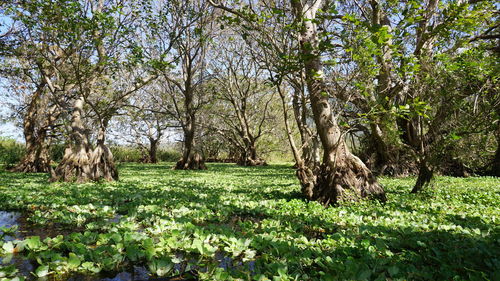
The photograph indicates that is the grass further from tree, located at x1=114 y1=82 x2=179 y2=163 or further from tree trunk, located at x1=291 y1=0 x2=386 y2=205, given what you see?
tree, located at x1=114 y1=82 x2=179 y2=163

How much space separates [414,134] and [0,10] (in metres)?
18.2

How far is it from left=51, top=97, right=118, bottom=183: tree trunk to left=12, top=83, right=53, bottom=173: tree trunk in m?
7.20

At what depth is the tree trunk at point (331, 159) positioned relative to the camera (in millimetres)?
6785

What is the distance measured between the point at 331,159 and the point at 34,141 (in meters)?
18.4

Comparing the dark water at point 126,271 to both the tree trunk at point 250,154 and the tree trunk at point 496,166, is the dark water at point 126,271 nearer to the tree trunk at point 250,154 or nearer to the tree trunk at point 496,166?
the tree trunk at point 496,166

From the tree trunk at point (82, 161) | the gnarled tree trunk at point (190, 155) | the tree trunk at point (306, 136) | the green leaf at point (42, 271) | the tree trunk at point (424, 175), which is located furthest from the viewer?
the gnarled tree trunk at point (190, 155)

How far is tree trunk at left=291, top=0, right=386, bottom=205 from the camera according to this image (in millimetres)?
6785

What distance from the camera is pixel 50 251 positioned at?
125 inches

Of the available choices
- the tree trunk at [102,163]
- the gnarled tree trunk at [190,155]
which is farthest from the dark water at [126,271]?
the gnarled tree trunk at [190,155]

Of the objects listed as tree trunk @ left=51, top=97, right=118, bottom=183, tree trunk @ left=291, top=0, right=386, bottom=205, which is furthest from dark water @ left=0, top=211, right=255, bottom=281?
tree trunk @ left=51, top=97, right=118, bottom=183

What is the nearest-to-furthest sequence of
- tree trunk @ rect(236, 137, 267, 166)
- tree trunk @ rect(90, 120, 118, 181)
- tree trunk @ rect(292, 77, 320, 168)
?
tree trunk @ rect(292, 77, 320, 168) → tree trunk @ rect(90, 120, 118, 181) → tree trunk @ rect(236, 137, 267, 166)

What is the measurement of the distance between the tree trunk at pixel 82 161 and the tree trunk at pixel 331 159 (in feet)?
29.4

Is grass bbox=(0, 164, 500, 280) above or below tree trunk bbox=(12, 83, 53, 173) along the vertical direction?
below

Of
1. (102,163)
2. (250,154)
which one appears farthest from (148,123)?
(102,163)
